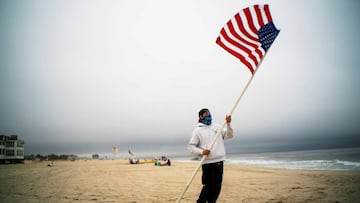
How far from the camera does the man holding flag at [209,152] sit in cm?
422

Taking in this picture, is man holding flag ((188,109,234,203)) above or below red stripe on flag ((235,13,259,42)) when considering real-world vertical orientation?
below

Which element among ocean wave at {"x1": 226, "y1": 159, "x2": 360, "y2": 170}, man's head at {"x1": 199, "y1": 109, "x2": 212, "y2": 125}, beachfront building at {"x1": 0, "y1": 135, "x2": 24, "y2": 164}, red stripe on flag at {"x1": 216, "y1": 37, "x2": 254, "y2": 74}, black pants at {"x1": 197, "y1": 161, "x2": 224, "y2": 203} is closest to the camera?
black pants at {"x1": 197, "y1": 161, "x2": 224, "y2": 203}

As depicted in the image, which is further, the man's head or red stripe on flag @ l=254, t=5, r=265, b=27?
red stripe on flag @ l=254, t=5, r=265, b=27

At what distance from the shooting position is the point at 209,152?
4102mm

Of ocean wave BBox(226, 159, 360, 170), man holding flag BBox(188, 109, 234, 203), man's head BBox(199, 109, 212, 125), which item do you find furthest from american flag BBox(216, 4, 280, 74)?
ocean wave BBox(226, 159, 360, 170)

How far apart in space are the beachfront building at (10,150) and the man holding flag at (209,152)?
189ft

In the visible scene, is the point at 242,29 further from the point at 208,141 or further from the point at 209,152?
the point at 209,152

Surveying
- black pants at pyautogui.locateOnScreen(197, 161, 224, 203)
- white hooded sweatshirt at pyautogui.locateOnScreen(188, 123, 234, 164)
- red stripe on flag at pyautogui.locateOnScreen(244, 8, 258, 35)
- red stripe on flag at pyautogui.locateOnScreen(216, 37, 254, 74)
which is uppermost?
red stripe on flag at pyautogui.locateOnScreen(244, 8, 258, 35)

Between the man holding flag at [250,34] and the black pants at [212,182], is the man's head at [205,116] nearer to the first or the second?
the black pants at [212,182]

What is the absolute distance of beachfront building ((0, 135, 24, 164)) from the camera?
49.4 metres

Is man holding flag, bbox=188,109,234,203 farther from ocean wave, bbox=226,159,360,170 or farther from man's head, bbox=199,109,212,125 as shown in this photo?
ocean wave, bbox=226,159,360,170

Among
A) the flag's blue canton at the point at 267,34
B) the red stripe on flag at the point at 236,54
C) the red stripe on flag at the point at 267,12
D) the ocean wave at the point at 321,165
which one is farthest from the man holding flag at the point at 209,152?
the ocean wave at the point at 321,165

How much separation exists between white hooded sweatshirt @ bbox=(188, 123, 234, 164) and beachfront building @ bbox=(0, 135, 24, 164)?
5758 centimetres

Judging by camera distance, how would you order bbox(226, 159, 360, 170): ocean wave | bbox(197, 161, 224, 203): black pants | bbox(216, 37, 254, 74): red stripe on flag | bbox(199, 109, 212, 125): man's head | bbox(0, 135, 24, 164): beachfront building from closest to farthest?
bbox(197, 161, 224, 203): black pants, bbox(199, 109, 212, 125): man's head, bbox(216, 37, 254, 74): red stripe on flag, bbox(226, 159, 360, 170): ocean wave, bbox(0, 135, 24, 164): beachfront building
